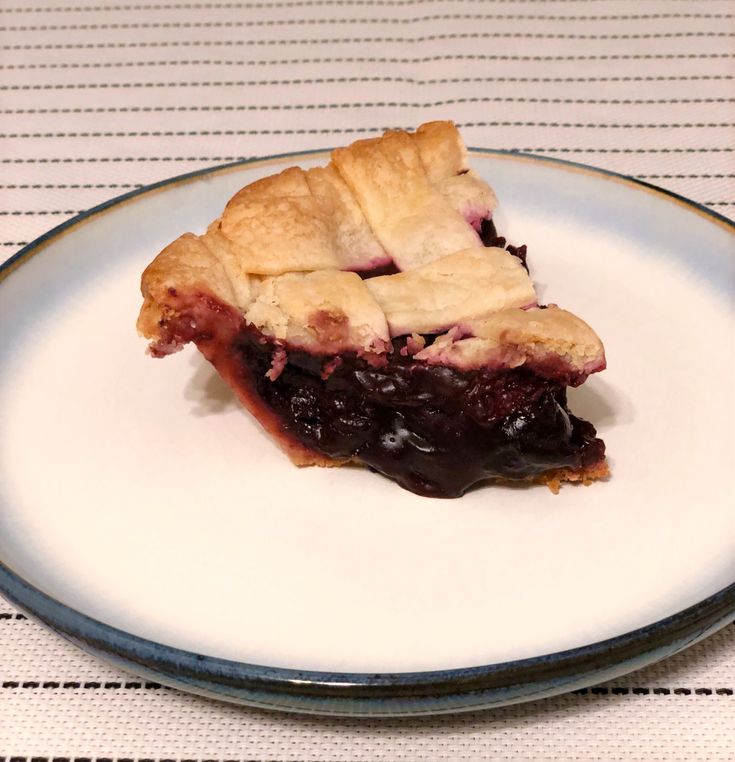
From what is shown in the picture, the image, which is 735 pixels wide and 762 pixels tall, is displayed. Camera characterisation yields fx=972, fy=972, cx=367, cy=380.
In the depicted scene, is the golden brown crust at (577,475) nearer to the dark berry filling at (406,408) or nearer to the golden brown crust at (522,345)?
the dark berry filling at (406,408)

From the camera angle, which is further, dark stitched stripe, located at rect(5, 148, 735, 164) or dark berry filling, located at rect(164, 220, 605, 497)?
dark stitched stripe, located at rect(5, 148, 735, 164)

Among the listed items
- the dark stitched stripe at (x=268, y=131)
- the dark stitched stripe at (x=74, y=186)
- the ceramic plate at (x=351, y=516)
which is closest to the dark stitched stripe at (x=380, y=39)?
the dark stitched stripe at (x=268, y=131)

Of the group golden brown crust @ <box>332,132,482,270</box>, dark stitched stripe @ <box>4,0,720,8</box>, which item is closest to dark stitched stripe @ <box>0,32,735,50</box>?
dark stitched stripe @ <box>4,0,720,8</box>

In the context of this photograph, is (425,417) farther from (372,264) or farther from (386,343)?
(372,264)

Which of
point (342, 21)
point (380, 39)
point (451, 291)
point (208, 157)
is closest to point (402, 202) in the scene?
point (451, 291)

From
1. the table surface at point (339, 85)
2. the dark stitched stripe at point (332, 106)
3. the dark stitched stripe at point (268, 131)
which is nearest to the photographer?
the table surface at point (339, 85)

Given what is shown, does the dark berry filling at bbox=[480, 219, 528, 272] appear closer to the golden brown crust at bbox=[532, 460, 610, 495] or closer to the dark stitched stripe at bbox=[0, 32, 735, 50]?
the golden brown crust at bbox=[532, 460, 610, 495]
